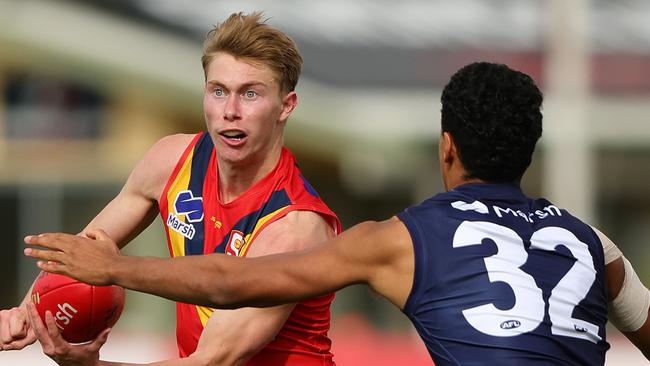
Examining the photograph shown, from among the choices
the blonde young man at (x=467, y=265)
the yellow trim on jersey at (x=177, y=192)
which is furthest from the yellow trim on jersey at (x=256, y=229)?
the blonde young man at (x=467, y=265)

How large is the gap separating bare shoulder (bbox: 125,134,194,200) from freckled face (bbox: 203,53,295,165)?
1.38 feet

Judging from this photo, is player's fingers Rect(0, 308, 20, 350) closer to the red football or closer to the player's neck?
the red football

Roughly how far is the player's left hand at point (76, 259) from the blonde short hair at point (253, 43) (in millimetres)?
1584

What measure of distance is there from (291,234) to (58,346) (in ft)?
3.72

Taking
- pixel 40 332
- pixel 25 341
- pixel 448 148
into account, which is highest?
pixel 448 148

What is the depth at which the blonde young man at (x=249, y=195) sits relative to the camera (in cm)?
587

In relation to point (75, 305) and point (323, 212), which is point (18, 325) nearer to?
point (75, 305)

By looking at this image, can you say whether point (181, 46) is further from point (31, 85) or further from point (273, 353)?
point (273, 353)

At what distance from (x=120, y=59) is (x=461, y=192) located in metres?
17.6

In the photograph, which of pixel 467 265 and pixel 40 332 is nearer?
pixel 467 265

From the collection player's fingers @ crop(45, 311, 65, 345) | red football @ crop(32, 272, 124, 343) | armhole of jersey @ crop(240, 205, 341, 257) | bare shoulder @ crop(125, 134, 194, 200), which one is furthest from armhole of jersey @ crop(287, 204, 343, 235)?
player's fingers @ crop(45, 311, 65, 345)

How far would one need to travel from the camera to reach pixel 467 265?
4680 mm

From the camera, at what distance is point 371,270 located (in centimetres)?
471

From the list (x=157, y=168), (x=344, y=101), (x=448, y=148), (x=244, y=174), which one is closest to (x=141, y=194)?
(x=157, y=168)
